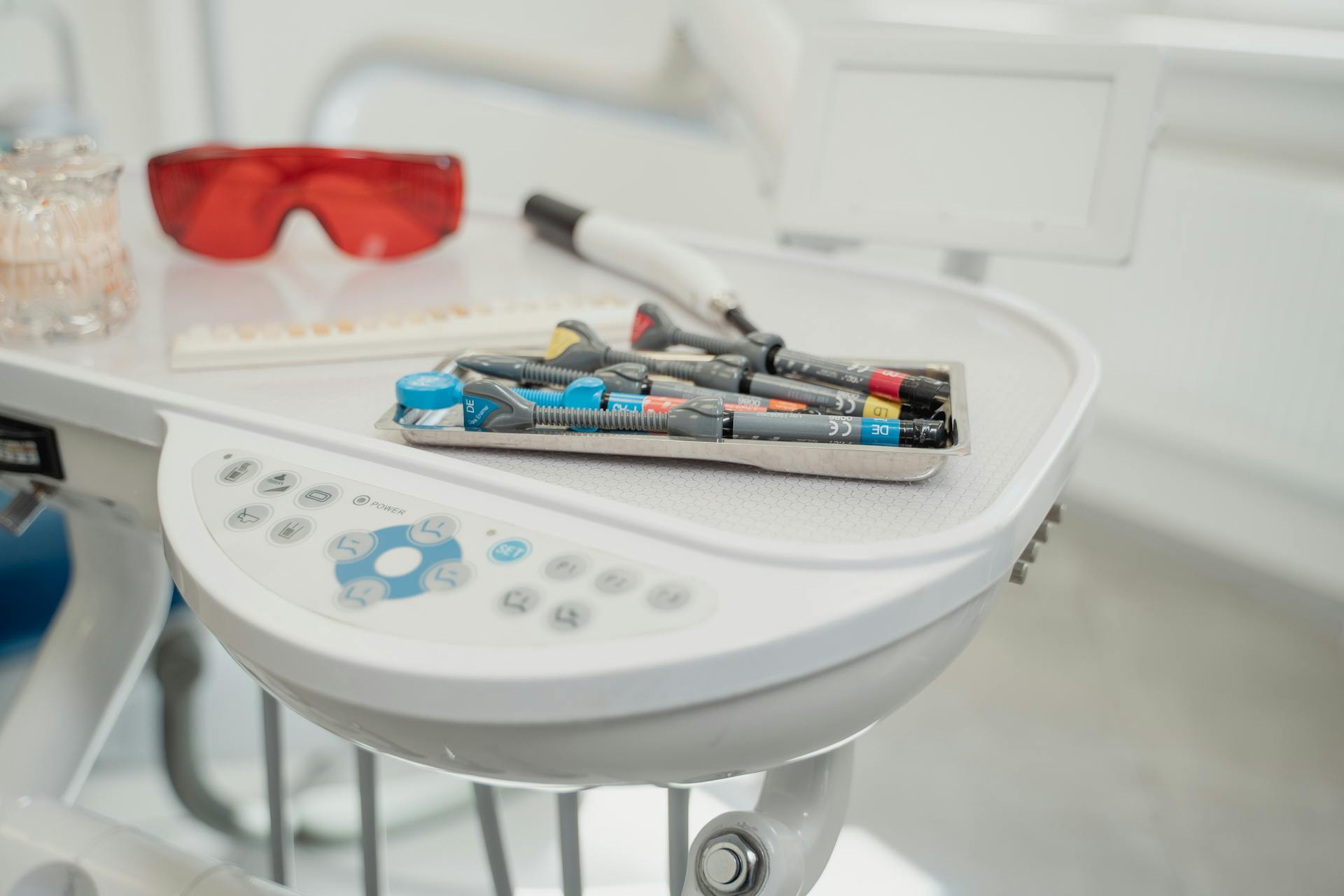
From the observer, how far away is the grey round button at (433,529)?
340 mm

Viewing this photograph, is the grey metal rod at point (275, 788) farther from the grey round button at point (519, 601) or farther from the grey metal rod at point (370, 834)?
the grey round button at point (519, 601)

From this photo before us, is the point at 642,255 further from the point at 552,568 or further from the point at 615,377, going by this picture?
the point at 552,568

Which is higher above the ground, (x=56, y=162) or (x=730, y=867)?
(x=56, y=162)

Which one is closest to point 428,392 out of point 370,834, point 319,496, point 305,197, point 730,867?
point 319,496

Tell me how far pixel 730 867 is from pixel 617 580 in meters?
0.13

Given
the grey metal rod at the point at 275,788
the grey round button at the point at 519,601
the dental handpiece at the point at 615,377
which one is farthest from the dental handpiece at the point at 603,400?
the grey metal rod at the point at 275,788

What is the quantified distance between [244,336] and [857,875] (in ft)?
2.72

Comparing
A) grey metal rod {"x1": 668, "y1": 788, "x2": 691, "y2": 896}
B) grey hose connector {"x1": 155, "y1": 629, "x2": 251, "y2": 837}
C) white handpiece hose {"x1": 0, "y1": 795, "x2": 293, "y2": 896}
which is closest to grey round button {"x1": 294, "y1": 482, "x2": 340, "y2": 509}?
white handpiece hose {"x1": 0, "y1": 795, "x2": 293, "y2": 896}

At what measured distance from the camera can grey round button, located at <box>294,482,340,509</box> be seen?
363 millimetres

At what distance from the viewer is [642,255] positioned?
0.64 meters

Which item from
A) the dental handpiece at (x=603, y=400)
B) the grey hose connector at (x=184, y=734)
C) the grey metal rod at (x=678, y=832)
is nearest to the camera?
the dental handpiece at (x=603, y=400)

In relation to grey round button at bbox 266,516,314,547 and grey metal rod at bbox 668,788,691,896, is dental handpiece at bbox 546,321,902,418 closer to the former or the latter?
grey round button at bbox 266,516,314,547

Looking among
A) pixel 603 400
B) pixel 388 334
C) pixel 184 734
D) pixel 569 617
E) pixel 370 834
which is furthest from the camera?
pixel 184 734

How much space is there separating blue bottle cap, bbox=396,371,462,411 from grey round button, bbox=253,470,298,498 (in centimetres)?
5
